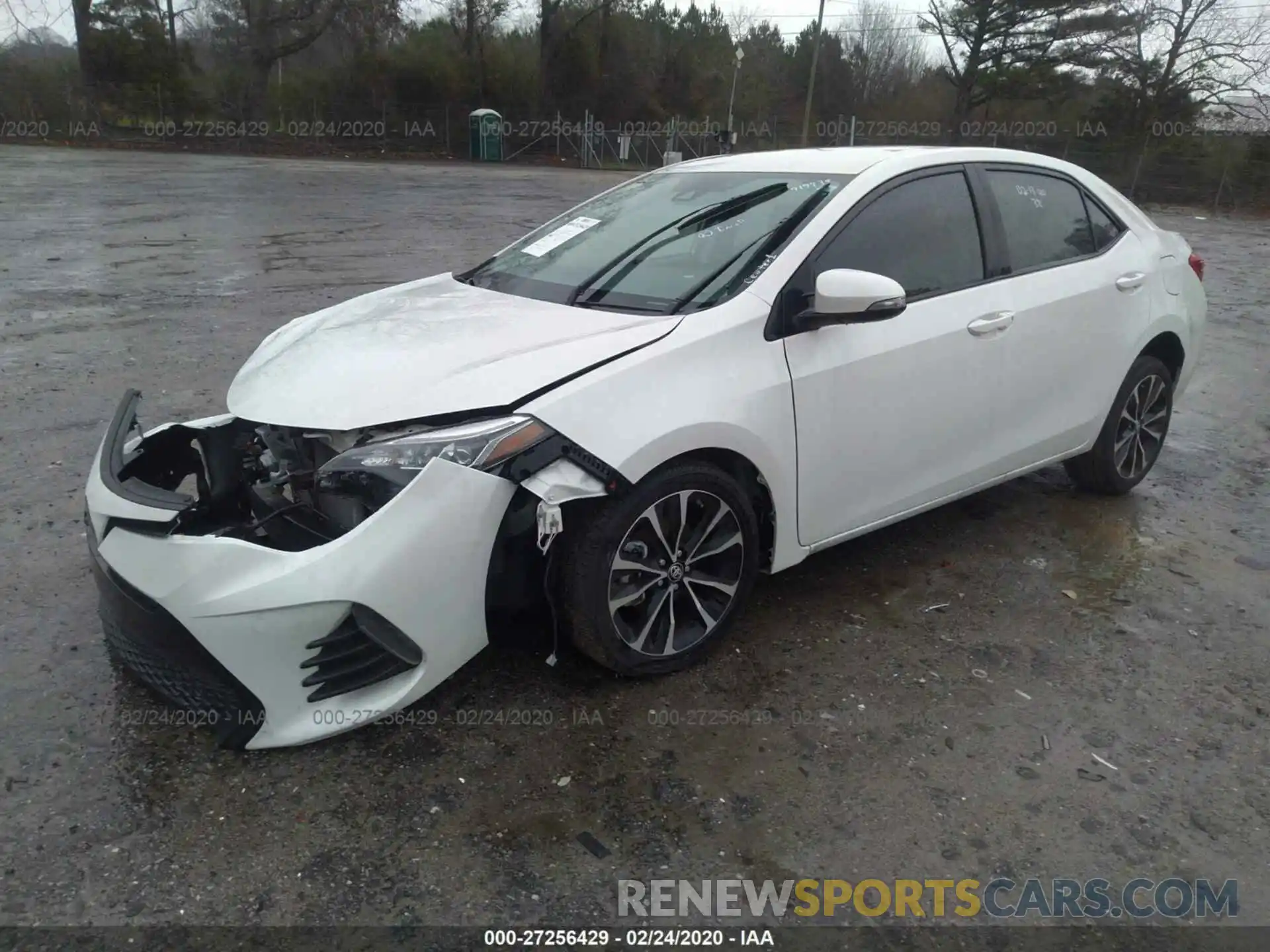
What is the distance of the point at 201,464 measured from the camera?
11.3 ft

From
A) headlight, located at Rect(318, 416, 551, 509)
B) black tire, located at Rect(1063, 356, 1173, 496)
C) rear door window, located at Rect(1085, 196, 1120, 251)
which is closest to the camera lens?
headlight, located at Rect(318, 416, 551, 509)

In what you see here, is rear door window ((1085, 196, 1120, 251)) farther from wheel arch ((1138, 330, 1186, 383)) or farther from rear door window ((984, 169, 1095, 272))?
wheel arch ((1138, 330, 1186, 383))

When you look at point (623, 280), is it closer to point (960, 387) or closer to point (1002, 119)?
point (960, 387)

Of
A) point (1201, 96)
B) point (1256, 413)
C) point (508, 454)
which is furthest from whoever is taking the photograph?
point (1201, 96)

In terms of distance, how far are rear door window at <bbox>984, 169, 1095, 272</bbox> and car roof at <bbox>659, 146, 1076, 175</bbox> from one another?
3.6 inches

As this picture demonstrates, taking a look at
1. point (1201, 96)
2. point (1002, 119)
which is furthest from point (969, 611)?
point (1002, 119)

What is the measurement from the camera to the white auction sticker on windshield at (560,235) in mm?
4090

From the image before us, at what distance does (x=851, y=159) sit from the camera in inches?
152

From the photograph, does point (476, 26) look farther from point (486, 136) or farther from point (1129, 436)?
point (1129, 436)

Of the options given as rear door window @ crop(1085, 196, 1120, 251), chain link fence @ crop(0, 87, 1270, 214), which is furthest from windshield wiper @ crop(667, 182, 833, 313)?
chain link fence @ crop(0, 87, 1270, 214)

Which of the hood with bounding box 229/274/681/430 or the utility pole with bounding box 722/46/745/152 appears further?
the utility pole with bounding box 722/46/745/152

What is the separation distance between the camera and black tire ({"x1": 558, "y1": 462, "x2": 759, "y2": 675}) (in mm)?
2902

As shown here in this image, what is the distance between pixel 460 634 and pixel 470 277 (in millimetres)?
1902

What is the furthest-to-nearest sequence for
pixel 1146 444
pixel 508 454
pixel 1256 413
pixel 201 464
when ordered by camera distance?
1. pixel 1256 413
2. pixel 1146 444
3. pixel 201 464
4. pixel 508 454
